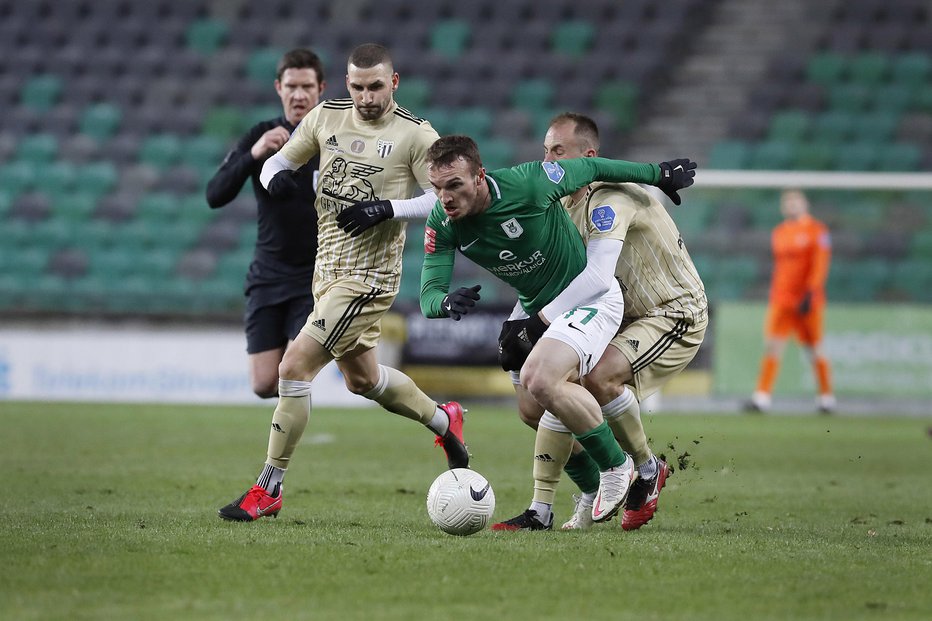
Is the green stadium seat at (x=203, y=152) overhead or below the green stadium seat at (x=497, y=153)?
below

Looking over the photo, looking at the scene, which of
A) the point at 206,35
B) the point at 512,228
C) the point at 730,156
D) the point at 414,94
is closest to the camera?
the point at 512,228

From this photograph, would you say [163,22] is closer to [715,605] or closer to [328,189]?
[328,189]

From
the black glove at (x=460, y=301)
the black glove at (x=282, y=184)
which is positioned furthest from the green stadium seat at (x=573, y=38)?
the black glove at (x=460, y=301)

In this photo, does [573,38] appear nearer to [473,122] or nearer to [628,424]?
[473,122]

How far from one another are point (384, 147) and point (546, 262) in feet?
3.65

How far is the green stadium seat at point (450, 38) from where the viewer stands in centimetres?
1966

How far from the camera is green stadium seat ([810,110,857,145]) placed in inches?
704

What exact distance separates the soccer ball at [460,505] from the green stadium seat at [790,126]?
13.3 metres

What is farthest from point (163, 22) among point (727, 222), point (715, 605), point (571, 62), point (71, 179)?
point (715, 605)

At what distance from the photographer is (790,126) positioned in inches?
711

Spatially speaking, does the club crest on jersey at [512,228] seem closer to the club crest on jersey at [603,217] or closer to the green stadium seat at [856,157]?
the club crest on jersey at [603,217]

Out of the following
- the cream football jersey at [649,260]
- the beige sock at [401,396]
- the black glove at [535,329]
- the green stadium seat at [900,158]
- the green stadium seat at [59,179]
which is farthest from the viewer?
the green stadium seat at [59,179]

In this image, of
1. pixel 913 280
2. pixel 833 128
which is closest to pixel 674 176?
pixel 913 280

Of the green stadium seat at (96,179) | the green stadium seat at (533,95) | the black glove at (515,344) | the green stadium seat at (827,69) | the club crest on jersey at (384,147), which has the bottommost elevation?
the black glove at (515,344)
